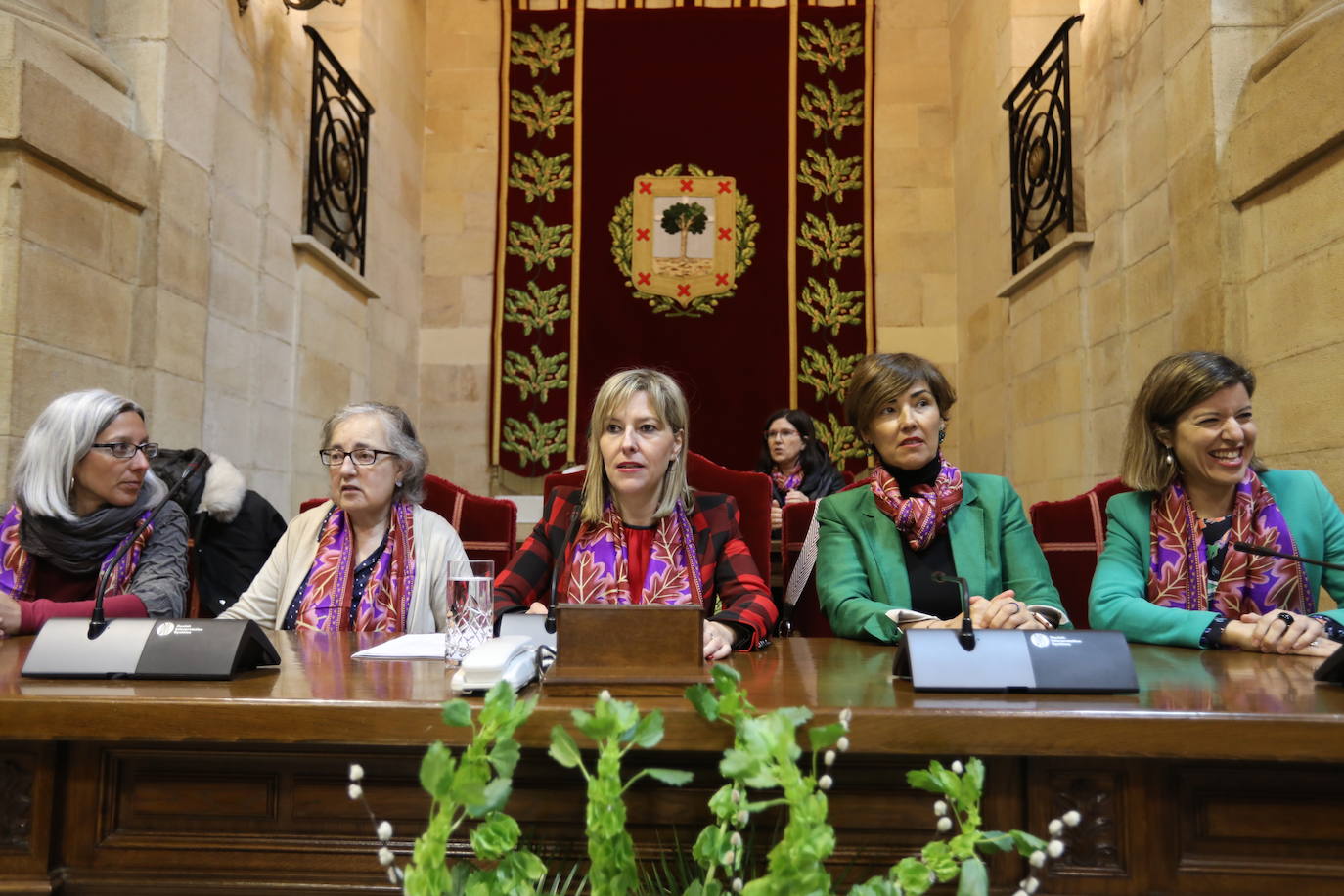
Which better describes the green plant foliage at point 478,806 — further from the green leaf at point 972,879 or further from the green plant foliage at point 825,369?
the green plant foliage at point 825,369

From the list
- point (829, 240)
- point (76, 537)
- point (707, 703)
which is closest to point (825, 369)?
point (829, 240)

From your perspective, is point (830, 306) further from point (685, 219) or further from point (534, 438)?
point (534, 438)

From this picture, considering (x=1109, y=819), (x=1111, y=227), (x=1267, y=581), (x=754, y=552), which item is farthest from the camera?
(x=1111, y=227)

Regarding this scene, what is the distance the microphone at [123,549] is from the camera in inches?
51.8

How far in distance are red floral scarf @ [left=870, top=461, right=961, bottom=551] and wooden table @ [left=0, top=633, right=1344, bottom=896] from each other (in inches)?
33.9

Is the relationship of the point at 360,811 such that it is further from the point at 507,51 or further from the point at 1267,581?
the point at 507,51

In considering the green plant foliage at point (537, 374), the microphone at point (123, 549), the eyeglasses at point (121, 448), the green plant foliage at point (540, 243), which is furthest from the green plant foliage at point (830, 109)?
the eyeglasses at point (121, 448)

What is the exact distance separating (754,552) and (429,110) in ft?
16.7

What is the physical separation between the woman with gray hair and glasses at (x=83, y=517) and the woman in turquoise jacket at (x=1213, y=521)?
197cm

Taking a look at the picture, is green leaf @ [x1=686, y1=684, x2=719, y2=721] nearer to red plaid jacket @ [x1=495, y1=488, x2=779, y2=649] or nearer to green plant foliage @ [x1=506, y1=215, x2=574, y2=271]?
red plaid jacket @ [x1=495, y1=488, x2=779, y2=649]

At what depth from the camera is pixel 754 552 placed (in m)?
2.36

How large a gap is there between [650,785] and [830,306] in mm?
5446

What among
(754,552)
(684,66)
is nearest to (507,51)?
(684,66)

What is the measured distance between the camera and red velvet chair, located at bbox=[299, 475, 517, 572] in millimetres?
2816
